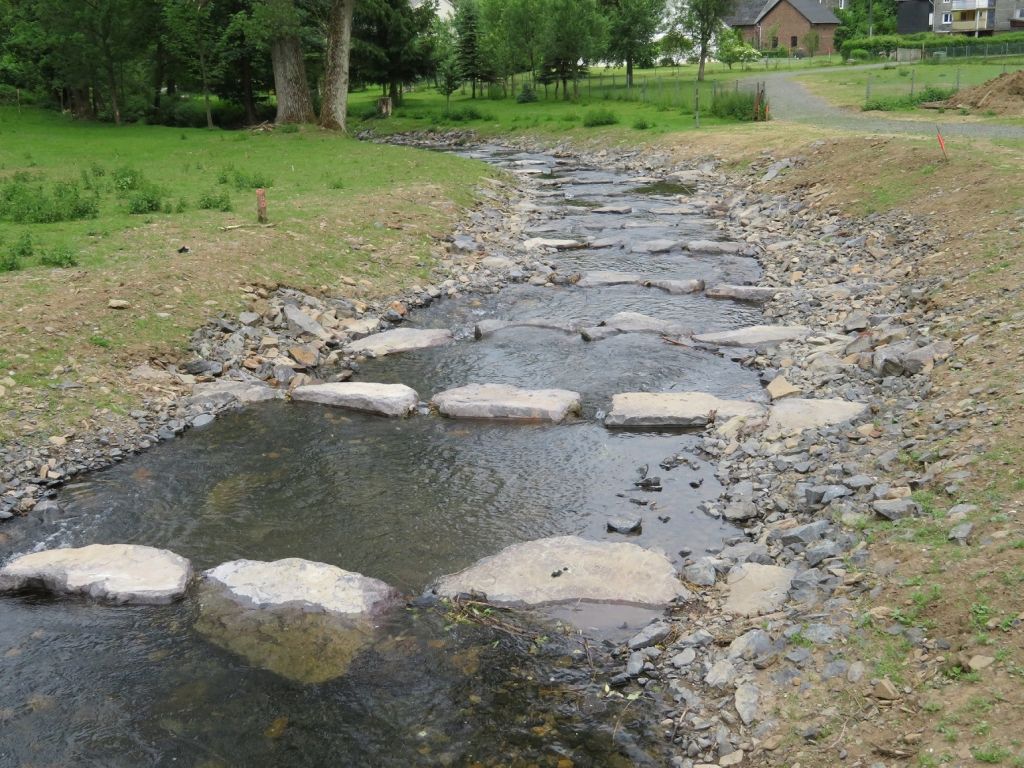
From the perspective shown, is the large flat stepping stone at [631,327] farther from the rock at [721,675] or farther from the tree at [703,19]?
the tree at [703,19]

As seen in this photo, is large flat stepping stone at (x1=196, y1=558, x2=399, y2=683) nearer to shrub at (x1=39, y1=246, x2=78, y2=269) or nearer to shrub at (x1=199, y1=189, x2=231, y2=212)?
shrub at (x1=39, y1=246, x2=78, y2=269)

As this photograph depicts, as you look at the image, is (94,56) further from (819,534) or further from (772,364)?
(819,534)

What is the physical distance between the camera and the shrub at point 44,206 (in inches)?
663

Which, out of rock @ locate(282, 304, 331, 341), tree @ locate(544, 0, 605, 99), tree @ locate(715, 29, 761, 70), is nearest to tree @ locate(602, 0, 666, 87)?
tree @ locate(544, 0, 605, 99)

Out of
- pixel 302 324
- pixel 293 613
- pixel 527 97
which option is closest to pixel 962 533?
pixel 293 613

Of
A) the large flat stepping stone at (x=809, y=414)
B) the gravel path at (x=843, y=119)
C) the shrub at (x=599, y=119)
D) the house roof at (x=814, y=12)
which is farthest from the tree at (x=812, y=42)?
the large flat stepping stone at (x=809, y=414)

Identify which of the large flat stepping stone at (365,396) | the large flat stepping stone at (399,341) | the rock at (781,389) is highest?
the large flat stepping stone at (399,341)

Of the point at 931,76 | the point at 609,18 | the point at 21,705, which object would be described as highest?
the point at 609,18

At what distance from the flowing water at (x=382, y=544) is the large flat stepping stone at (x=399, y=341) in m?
0.42

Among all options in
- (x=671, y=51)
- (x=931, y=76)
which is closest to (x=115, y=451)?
(x=931, y=76)

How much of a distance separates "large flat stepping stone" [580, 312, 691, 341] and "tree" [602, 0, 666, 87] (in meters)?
48.8

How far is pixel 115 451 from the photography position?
10.2m

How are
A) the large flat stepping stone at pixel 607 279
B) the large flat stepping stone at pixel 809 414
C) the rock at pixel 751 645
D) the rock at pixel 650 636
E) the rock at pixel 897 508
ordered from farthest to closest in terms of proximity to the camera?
the large flat stepping stone at pixel 607 279 < the large flat stepping stone at pixel 809 414 < the rock at pixel 897 508 < the rock at pixel 650 636 < the rock at pixel 751 645

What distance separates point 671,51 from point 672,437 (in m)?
60.4
